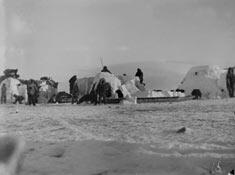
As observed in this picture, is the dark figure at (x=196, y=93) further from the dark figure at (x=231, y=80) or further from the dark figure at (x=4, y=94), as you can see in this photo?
the dark figure at (x=4, y=94)

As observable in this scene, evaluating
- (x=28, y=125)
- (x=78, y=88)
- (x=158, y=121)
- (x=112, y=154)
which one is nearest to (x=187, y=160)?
(x=112, y=154)

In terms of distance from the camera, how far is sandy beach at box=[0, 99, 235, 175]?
6457mm

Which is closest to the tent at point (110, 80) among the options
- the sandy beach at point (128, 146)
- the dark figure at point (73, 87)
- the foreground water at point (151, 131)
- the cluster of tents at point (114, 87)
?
the cluster of tents at point (114, 87)

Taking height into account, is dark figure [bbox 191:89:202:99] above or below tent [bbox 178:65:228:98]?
below

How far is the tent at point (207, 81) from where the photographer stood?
86.5ft

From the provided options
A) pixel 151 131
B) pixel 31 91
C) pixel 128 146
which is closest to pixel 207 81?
pixel 31 91

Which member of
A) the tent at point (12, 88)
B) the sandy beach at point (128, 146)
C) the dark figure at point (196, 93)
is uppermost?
the tent at point (12, 88)

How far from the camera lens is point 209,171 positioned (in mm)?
6215

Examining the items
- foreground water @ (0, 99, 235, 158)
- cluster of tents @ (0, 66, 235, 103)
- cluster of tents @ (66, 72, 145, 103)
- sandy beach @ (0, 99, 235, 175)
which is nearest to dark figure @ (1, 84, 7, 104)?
cluster of tents @ (0, 66, 235, 103)

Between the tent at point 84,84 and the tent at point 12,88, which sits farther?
the tent at point 84,84

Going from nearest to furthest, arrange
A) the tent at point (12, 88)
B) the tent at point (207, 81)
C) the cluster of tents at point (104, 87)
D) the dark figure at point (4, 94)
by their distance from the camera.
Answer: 1. the cluster of tents at point (104, 87)
2. the dark figure at point (4, 94)
3. the tent at point (12, 88)
4. the tent at point (207, 81)

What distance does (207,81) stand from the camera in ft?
97.9

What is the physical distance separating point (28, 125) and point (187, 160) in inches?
198

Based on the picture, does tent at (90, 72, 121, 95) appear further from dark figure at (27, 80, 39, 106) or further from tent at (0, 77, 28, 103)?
tent at (0, 77, 28, 103)
